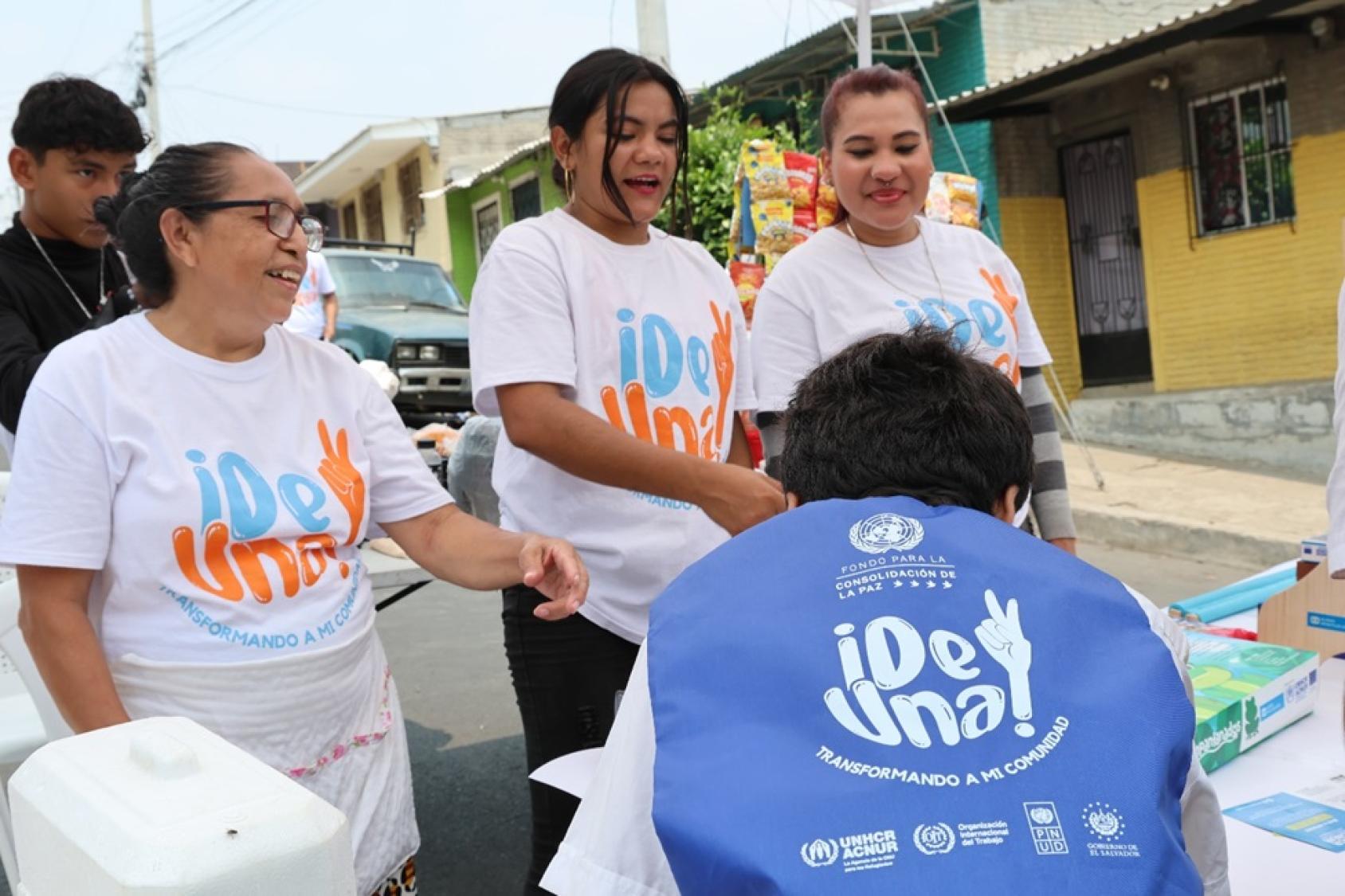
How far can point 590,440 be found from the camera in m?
1.93

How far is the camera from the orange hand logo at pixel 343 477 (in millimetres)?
1860

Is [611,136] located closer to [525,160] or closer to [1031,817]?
[1031,817]

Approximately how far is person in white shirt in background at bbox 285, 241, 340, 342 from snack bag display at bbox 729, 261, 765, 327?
12.1 ft

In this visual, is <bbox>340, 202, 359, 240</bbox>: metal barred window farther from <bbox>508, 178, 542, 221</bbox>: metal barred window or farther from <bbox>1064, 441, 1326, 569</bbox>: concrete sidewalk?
<bbox>1064, 441, 1326, 569</bbox>: concrete sidewalk

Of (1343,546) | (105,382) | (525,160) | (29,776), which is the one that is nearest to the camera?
(29,776)

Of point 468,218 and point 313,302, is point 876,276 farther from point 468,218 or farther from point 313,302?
point 468,218

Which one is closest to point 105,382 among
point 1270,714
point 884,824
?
point 884,824

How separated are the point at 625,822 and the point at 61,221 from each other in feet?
7.04

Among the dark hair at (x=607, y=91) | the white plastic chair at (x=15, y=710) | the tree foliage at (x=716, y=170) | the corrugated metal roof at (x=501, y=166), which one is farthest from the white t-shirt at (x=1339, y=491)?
the corrugated metal roof at (x=501, y=166)

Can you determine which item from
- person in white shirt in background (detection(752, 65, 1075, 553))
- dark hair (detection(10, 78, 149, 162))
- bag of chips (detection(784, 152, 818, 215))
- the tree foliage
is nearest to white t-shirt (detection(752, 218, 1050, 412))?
person in white shirt in background (detection(752, 65, 1075, 553))

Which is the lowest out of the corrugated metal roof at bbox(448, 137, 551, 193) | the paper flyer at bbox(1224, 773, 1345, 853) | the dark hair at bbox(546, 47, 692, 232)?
the paper flyer at bbox(1224, 773, 1345, 853)

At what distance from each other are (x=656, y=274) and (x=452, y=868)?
6.48ft

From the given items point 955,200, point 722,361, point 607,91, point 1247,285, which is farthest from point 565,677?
point 1247,285

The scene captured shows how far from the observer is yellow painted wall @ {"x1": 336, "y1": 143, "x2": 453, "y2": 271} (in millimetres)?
22406
